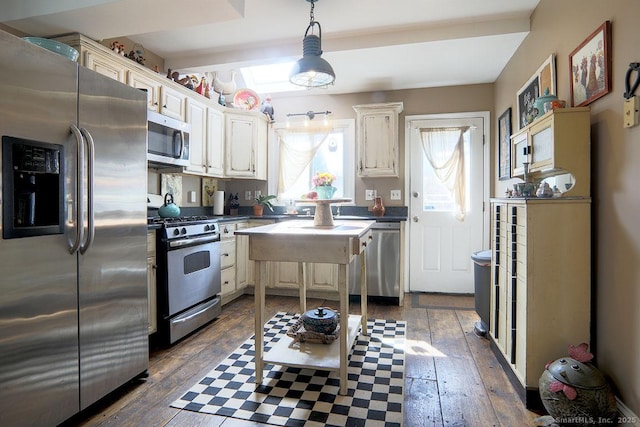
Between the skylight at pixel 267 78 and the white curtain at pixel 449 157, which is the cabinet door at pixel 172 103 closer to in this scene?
the skylight at pixel 267 78

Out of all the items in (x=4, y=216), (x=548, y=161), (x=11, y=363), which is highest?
(x=548, y=161)

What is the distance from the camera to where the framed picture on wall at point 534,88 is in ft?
7.80

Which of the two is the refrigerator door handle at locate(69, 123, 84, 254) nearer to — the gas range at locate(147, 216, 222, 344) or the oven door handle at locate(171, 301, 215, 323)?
the gas range at locate(147, 216, 222, 344)

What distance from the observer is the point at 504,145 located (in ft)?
11.8

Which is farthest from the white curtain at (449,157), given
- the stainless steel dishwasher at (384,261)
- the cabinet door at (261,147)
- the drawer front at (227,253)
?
the drawer front at (227,253)

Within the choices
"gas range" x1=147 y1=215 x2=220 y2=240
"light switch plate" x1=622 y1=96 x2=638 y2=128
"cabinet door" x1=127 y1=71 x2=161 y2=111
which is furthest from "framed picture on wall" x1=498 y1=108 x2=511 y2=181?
"cabinet door" x1=127 y1=71 x2=161 y2=111

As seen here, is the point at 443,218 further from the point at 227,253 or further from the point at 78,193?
the point at 78,193

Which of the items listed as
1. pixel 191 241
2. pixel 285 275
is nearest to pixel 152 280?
pixel 191 241

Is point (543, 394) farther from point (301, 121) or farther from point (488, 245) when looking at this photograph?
point (301, 121)

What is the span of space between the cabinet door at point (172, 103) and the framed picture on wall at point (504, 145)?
3.10 meters

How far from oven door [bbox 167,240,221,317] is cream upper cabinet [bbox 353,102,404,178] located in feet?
6.49

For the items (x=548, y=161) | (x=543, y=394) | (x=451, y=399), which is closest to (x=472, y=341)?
(x=451, y=399)

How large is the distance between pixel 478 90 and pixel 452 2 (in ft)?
5.76

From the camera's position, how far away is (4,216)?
1.39 metres
